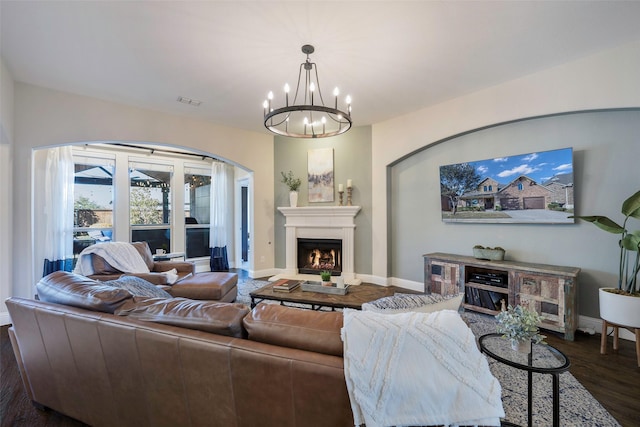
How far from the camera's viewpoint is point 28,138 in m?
3.53

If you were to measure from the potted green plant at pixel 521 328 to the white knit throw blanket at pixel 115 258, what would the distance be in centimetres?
385

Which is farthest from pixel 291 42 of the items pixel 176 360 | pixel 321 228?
pixel 321 228

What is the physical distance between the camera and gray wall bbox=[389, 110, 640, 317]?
300 centimetres

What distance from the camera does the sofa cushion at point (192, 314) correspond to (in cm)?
134

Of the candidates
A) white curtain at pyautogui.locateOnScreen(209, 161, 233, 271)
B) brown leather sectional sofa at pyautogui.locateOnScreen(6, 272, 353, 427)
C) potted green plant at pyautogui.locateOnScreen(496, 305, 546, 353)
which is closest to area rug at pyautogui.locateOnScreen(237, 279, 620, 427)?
potted green plant at pyautogui.locateOnScreen(496, 305, 546, 353)

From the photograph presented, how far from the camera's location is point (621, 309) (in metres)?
2.50

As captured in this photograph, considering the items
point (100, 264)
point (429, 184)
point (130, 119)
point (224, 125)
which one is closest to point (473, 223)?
point (429, 184)

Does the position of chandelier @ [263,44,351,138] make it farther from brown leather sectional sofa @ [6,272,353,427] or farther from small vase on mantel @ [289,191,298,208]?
brown leather sectional sofa @ [6,272,353,427]

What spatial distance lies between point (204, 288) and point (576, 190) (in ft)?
14.6

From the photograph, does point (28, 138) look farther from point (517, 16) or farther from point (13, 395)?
point (517, 16)

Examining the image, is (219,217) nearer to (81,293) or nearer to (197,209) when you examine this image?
(197,209)

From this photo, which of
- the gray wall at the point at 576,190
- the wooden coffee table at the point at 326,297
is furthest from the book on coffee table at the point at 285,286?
the gray wall at the point at 576,190

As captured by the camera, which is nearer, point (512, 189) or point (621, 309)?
point (621, 309)

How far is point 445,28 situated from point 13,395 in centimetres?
455
